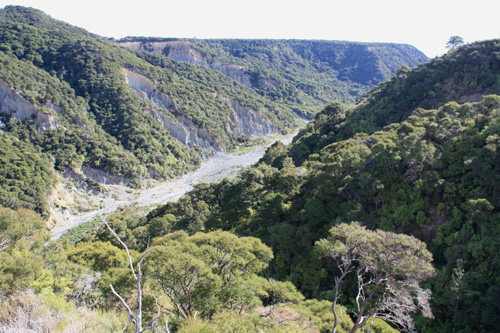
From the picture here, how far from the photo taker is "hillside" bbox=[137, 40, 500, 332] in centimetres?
1681

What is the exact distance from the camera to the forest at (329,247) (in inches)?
533

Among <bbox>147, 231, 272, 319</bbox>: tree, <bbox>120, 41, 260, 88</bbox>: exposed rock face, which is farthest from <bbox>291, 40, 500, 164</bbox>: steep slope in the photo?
<bbox>120, 41, 260, 88</bbox>: exposed rock face

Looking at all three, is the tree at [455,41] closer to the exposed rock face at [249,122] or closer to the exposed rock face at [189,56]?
the exposed rock face at [249,122]

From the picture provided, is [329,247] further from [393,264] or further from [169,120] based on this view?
[169,120]

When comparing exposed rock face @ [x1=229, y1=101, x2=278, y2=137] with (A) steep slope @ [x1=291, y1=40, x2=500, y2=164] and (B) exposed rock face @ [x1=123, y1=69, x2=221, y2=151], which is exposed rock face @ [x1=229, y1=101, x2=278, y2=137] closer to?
(B) exposed rock face @ [x1=123, y1=69, x2=221, y2=151]

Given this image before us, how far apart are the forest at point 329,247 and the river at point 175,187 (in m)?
21.2

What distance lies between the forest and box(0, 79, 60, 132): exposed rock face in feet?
159

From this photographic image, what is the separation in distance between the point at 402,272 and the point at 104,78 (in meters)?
116

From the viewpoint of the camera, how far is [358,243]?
47.5 feet

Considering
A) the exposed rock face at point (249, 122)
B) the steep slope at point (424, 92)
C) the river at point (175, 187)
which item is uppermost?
the steep slope at point (424, 92)

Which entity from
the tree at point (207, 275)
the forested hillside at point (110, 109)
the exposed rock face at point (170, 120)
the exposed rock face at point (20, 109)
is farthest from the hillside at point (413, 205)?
the exposed rock face at point (170, 120)

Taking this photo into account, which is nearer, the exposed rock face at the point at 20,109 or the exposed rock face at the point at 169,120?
the exposed rock face at the point at 20,109

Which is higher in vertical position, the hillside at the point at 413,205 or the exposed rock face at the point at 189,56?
the exposed rock face at the point at 189,56

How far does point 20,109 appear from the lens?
77062 millimetres
